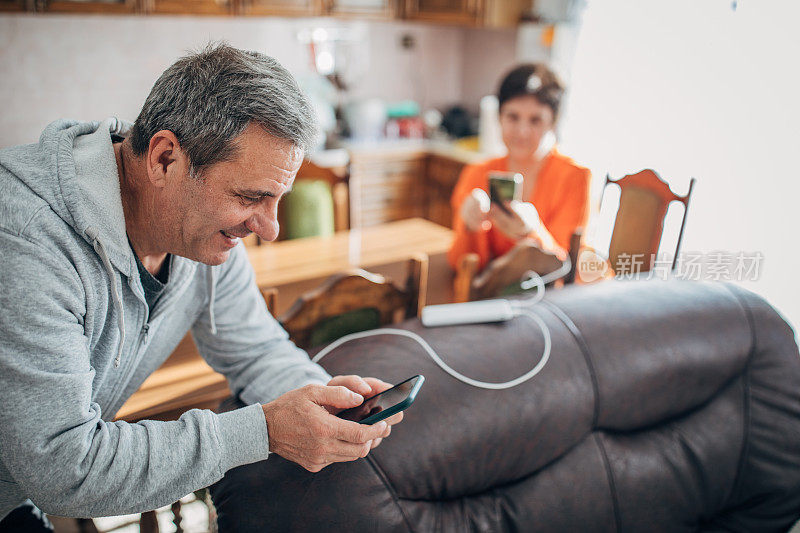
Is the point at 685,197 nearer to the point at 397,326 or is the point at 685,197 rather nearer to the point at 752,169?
the point at 752,169

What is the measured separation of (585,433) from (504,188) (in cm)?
71

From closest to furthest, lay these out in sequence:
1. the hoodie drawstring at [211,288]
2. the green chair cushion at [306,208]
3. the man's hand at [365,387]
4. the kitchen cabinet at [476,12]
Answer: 1. the man's hand at [365,387]
2. the hoodie drawstring at [211,288]
3. the green chair cushion at [306,208]
4. the kitchen cabinet at [476,12]

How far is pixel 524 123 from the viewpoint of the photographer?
1.97 m

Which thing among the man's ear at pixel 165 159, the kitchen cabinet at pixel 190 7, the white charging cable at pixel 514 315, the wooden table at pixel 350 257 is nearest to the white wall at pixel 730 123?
the white charging cable at pixel 514 315

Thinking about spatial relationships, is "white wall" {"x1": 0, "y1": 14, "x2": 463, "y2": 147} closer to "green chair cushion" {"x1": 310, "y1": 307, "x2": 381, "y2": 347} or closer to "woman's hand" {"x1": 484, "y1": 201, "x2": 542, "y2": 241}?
"woman's hand" {"x1": 484, "y1": 201, "x2": 542, "y2": 241}

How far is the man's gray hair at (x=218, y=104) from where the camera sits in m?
0.78

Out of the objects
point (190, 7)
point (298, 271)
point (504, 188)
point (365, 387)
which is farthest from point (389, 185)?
point (365, 387)

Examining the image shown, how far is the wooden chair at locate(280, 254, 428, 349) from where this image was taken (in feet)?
4.16

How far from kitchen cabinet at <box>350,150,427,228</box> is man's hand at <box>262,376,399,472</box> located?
2.67 metres

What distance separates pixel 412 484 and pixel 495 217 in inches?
37.0

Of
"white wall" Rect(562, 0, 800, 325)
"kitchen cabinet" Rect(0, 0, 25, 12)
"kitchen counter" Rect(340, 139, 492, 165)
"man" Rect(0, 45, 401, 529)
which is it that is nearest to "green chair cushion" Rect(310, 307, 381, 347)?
"man" Rect(0, 45, 401, 529)

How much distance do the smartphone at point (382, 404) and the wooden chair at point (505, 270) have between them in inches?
24.1

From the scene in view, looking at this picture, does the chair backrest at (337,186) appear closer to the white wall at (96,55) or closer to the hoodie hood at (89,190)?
the white wall at (96,55)

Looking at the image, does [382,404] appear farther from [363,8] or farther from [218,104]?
[363,8]
